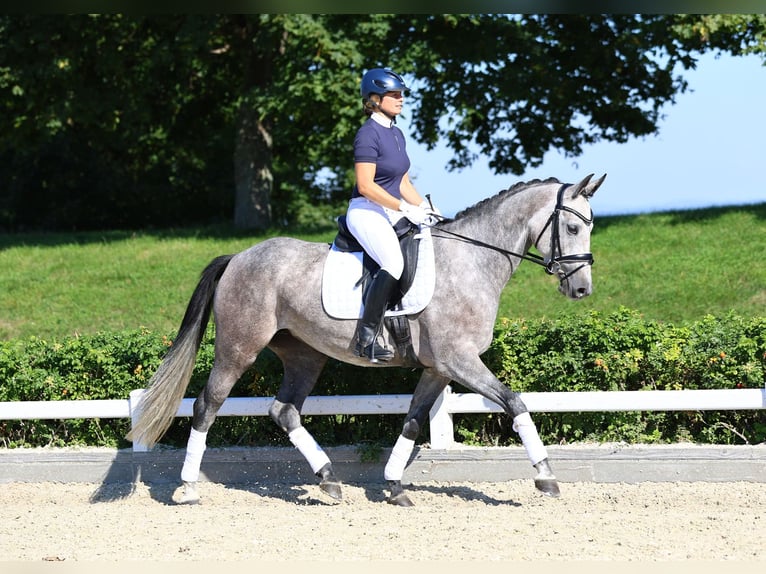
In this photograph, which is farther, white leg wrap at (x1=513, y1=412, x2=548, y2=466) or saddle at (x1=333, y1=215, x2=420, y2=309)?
saddle at (x1=333, y1=215, x2=420, y2=309)

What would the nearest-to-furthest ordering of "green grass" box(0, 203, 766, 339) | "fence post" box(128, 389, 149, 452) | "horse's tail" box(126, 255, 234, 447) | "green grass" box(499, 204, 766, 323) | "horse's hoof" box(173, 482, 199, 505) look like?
"horse's hoof" box(173, 482, 199, 505) → "horse's tail" box(126, 255, 234, 447) → "fence post" box(128, 389, 149, 452) → "green grass" box(499, 204, 766, 323) → "green grass" box(0, 203, 766, 339)

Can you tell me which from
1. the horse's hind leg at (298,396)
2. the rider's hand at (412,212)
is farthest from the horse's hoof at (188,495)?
the rider's hand at (412,212)

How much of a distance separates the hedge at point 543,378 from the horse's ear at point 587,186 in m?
1.48

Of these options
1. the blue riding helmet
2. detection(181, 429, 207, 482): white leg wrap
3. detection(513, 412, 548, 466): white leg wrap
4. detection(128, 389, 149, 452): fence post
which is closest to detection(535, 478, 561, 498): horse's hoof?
detection(513, 412, 548, 466): white leg wrap

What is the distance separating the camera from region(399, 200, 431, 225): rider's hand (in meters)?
6.54

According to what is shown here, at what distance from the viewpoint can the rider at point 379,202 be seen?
6.49 m

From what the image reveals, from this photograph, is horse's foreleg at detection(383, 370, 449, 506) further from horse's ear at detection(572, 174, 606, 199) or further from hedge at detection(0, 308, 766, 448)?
horse's ear at detection(572, 174, 606, 199)

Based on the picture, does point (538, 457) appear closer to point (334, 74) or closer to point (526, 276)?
point (526, 276)

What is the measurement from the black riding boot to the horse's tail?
1.33 meters

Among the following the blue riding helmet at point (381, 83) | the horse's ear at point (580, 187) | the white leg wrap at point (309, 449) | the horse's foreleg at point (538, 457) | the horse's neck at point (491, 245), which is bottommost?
the white leg wrap at point (309, 449)

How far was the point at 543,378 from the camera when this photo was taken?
7668 millimetres

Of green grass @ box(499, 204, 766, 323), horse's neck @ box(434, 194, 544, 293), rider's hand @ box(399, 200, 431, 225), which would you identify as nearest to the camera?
rider's hand @ box(399, 200, 431, 225)

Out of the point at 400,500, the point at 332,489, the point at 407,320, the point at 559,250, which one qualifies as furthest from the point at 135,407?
the point at 559,250

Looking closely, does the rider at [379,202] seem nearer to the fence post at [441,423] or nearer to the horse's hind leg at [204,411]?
the fence post at [441,423]
